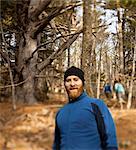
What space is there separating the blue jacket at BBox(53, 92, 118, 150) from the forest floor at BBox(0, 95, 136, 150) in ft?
21.1

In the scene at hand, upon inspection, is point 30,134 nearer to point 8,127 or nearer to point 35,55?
point 8,127

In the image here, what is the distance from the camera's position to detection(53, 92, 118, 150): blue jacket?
2.80 meters

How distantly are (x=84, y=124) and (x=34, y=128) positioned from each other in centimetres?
836

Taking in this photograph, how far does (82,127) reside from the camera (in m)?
2.83

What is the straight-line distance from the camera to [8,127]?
11172mm

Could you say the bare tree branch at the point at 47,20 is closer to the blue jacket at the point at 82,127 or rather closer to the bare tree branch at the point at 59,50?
the bare tree branch at the point at 59,50

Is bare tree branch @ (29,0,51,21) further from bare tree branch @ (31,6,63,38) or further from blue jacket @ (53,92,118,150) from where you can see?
blue jacket @ (53,92,118,150)

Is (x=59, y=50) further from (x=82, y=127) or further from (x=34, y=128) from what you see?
(x=82, y=127)

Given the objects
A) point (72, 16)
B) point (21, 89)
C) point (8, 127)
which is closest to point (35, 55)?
point (21, 89)

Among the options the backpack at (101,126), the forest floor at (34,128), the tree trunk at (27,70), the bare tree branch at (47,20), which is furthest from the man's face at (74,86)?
the tree trunk at (27,70)

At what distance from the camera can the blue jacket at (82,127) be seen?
9.19 ft

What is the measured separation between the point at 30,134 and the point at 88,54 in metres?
3.74

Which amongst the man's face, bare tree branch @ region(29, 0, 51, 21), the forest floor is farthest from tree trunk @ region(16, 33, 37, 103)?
the man's face

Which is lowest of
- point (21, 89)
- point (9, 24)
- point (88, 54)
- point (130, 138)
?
point (130, 138)
